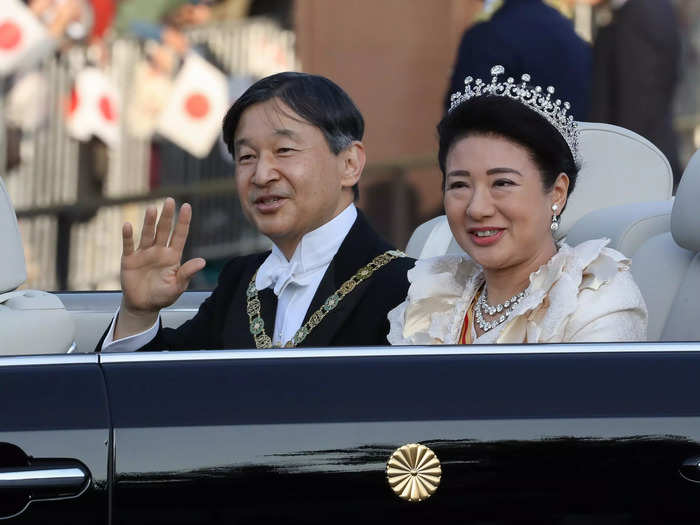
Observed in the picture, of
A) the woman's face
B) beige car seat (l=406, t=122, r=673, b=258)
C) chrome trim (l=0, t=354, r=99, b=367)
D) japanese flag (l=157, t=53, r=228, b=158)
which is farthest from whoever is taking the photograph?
japanese flag (l=157, t=53, r=228, b=158)

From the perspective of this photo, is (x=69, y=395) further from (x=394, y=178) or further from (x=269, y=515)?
(x=394, y=178)

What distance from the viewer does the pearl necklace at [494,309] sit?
9.00 ft

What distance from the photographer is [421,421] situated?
2.08 meters

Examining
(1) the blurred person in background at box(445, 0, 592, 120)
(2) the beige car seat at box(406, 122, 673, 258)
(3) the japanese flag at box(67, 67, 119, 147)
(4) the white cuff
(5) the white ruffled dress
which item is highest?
(1) the blurred person in background at box(445, 0, 592, 120)

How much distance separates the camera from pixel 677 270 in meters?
2.91

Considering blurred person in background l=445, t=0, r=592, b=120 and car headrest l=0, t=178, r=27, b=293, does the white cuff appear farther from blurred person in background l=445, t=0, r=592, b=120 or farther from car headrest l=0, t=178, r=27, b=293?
blurred person in background l=445, t=0, r=592, b=120

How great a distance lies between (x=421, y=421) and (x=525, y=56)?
3037 mm

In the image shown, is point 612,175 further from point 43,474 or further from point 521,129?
point 43,474

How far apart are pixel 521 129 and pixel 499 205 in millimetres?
158

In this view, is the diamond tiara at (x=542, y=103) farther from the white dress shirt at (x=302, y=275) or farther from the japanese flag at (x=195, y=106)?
the japanese flag at (x=195, y=106)

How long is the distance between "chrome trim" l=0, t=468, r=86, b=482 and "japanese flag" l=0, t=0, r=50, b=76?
21.7 ft

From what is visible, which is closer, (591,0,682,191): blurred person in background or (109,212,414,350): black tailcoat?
(109,212,414,350): black tailcoat

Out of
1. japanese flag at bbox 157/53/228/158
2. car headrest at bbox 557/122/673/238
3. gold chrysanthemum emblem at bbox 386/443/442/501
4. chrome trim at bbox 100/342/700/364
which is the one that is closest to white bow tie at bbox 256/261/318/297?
car headrest at bbox 557/122/673/238

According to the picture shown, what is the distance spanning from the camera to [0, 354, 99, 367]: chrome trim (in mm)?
2164
